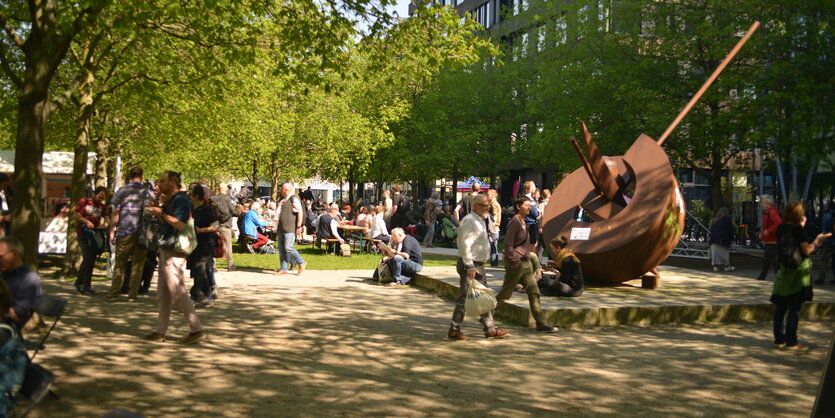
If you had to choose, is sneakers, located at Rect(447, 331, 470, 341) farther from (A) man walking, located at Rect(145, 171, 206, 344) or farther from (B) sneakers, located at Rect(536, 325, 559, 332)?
(A) man walking, located at Rect(145, 171, 206, 344)

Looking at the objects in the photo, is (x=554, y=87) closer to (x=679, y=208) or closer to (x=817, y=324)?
(x=679, y=208)

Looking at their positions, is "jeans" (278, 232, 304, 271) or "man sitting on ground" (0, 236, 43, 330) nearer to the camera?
"man sitting on ground" (0, 236, 43, 330)

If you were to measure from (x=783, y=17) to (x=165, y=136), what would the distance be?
53.7ft

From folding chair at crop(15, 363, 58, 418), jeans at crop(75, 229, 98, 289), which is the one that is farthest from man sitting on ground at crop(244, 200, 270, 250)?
folding chair at crop(15, 363, 58, 418)

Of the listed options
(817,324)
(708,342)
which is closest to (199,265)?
(708,342)

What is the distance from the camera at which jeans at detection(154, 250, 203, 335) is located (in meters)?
8.36

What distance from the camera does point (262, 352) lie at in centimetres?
807

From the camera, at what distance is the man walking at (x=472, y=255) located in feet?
29.2

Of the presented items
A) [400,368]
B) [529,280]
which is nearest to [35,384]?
[400,368]

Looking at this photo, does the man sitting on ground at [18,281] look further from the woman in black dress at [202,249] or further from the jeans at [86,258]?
the jeans at [86,258]

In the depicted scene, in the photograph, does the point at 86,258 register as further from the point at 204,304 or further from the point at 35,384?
the point at 35,384

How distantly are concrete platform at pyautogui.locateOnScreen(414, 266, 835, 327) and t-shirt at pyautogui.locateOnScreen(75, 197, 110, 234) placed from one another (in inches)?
218

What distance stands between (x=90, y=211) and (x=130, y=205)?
140 cm

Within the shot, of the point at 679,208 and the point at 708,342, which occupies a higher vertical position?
the point at 679,208
